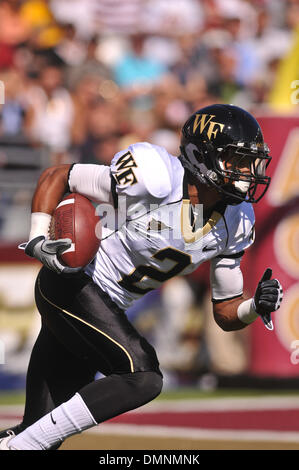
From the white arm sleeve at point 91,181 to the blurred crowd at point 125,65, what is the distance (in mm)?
3895

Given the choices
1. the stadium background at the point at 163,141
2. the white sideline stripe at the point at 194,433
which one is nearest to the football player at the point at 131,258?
the stadium background at the point at 163,141

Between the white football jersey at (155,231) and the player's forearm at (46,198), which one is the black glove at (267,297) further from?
the player's forearm at (46,198)

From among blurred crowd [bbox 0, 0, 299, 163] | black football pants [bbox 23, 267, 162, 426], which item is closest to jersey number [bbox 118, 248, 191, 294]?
black football pants [bbox 23, 267, 162, 426]

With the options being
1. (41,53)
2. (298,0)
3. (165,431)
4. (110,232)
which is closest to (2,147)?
(41,53)

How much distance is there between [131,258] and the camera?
3.79 meters

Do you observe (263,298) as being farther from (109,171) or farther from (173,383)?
(173,383)

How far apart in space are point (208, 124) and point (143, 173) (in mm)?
421

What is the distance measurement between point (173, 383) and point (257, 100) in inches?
146

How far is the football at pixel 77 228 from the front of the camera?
359cm

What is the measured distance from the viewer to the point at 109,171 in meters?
3.73

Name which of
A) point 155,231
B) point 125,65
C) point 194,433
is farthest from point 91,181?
point 125,65

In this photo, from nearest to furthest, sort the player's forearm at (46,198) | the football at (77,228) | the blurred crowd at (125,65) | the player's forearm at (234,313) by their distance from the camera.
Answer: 1. the football at (77,228)
2. the player's forearm at (46,198)
3. the player's forearm at (234,313)
4. the blurred crowd at (125,65)

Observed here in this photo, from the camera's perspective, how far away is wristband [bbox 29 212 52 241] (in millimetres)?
3689

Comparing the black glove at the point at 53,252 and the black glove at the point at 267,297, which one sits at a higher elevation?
the black glove at the point at 53,252
